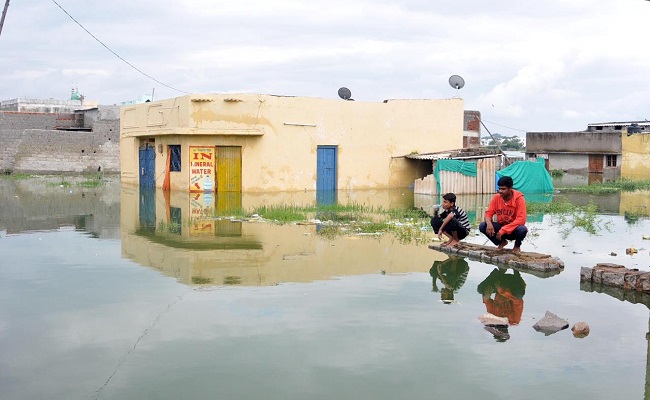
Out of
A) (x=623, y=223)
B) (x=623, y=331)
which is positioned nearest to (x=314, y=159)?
(x=623, y=223)

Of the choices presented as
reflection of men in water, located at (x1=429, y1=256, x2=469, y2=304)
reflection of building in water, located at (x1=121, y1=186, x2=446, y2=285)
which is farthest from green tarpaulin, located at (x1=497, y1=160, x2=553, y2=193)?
reflection of men in water, located at (x1=429, y1=256, x2=469, y2=304)

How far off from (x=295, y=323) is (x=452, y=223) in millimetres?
5212

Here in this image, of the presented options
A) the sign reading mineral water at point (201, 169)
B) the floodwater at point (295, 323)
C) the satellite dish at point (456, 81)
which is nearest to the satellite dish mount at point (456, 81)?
the satellite dish at point (456, 81)

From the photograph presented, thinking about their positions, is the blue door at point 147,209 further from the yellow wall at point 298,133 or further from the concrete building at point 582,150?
the concrete building at point 582,150

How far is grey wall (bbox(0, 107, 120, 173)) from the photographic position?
36.2 metres

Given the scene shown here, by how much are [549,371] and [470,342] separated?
0.87 m

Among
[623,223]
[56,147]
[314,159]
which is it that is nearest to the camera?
[623,223]

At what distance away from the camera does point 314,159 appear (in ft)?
87.5

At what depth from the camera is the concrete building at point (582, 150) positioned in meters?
40.8

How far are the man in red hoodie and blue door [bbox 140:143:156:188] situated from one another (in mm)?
20204

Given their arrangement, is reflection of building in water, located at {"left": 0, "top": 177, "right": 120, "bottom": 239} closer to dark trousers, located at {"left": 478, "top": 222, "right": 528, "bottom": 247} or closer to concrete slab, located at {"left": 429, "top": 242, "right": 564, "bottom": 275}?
concrete slab, located at {"left": 429, "top": 242, "right": 564, "bottom": 275}

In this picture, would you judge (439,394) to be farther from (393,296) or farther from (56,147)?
(56,147)

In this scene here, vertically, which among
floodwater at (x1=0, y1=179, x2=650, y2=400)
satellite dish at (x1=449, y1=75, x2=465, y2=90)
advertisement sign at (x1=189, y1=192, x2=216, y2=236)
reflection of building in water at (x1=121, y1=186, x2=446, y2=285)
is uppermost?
satellite dish at (x1=449, y1=75, x2=465, y2=90)

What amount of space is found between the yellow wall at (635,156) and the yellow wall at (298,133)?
1559cm
